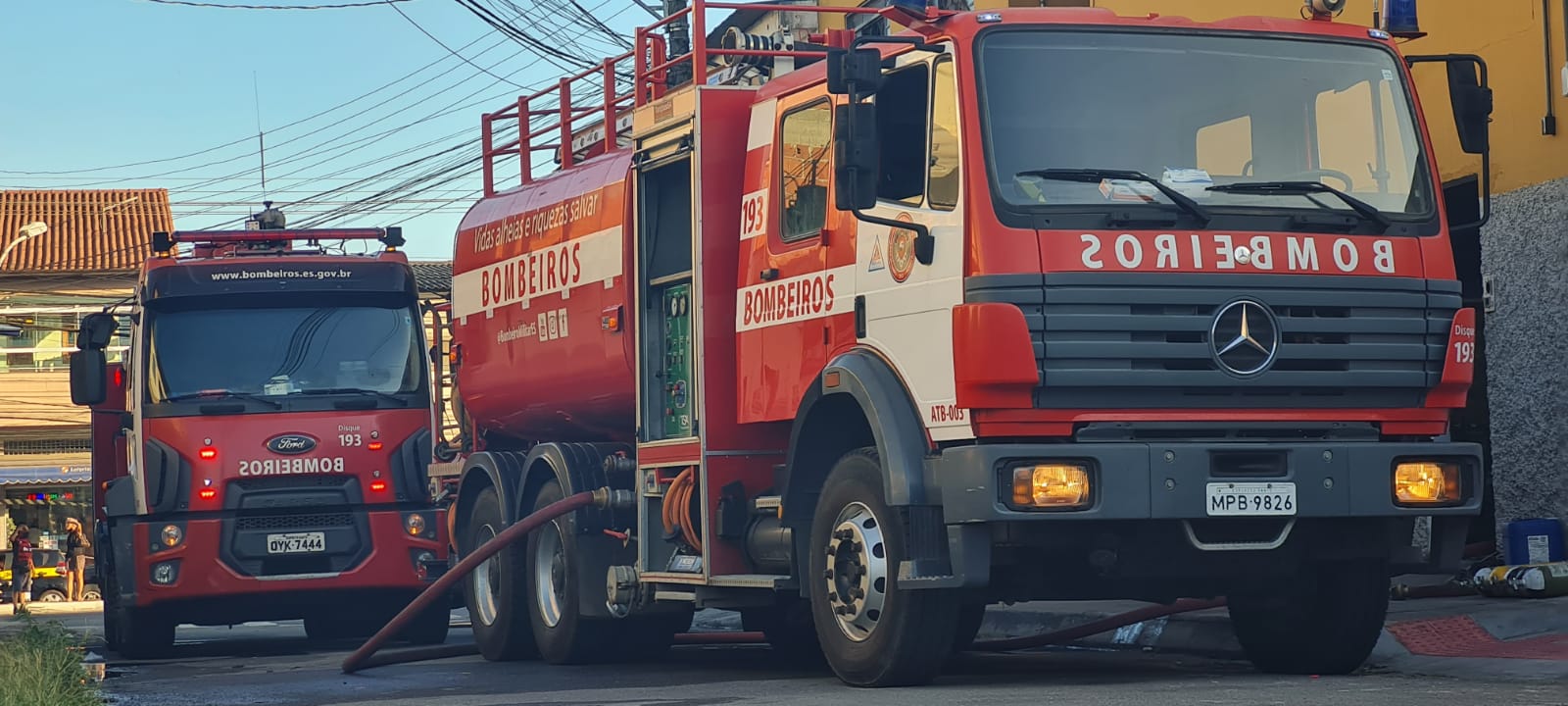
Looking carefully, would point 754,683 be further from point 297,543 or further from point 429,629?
point 429,629

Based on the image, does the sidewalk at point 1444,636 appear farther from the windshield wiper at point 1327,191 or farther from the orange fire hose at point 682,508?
Answer: the orange fire hose at point 682,508

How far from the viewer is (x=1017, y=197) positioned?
849 centimetres

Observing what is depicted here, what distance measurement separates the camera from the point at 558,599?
12.7 m

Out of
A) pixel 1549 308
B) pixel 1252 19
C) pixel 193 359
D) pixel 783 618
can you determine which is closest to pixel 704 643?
pixel 783 618

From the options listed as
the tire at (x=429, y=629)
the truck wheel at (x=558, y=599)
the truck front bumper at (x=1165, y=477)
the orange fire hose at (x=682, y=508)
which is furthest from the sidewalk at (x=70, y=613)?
the truck front bumper at (x=1165, y=477)

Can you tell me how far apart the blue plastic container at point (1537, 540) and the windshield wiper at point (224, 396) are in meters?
8.57

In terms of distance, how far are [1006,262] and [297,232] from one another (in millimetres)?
9941

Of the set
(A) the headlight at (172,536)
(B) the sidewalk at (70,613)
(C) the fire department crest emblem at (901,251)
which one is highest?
(C) the fire department crest emblem at (901,251)

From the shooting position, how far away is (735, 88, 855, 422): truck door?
963 cm

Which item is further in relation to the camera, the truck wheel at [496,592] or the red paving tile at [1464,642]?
the truck wheel at [496,592]

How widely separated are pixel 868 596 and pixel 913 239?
1472 millimetres

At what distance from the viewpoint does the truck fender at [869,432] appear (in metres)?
8.63

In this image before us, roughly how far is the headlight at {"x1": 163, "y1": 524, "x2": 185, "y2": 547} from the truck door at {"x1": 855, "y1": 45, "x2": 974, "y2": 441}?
814cm

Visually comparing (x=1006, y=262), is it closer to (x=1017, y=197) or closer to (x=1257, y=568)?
(x=1017, y=197)
